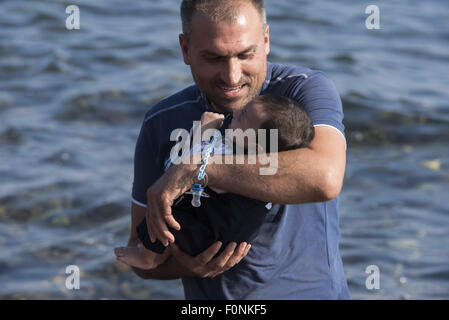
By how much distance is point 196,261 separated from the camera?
332 cm

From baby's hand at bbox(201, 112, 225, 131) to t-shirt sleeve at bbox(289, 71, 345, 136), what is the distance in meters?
0.35

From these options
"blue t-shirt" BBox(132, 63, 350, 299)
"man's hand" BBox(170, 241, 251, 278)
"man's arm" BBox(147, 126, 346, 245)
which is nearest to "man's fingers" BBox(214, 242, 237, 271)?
"man's hand" BBox(170, 241, 251, 278)

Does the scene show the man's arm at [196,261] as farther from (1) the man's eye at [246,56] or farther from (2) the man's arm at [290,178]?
(1) the man's eye at [246,56]

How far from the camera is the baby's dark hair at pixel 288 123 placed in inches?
118

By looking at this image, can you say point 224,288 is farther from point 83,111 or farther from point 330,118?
point 83,111

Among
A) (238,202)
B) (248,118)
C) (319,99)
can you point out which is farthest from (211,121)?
(319,99)

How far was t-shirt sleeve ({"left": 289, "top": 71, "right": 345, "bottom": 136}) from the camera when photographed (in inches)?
123

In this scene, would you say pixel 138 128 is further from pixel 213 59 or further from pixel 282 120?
pixel 282 120

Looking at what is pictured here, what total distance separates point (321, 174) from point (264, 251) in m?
0.63

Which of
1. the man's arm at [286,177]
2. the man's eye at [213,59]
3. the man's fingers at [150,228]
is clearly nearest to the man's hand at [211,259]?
the man's fingers at [150,228]

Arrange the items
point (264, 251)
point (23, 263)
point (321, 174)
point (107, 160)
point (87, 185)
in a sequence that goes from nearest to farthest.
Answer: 1. point (321, 174)
2. point (264, 251)
3. point (23, 263)
4. point (87, 185)
5. point (107, 160)

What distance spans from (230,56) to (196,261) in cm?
97

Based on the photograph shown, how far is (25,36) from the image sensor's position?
11.2m

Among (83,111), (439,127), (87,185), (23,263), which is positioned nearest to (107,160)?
(87,185)
